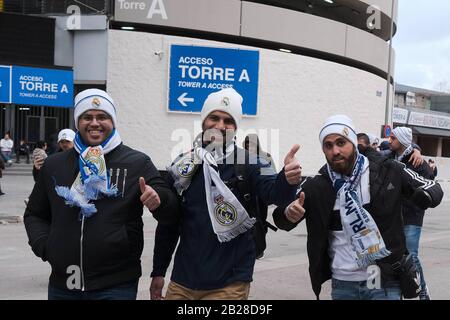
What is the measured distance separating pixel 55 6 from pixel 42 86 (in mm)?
3505

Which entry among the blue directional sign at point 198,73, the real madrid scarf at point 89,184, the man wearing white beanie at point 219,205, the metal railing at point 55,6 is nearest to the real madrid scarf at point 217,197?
the man wearing white beanie at point 219,205

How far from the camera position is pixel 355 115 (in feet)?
93.0

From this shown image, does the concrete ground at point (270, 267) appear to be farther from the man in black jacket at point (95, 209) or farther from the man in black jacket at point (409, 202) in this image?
the man in black jacket at point (95, 209)

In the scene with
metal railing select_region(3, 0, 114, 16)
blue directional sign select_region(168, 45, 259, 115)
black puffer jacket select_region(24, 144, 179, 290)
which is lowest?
black puffer jacket select_region(24, 144, 179, 290)

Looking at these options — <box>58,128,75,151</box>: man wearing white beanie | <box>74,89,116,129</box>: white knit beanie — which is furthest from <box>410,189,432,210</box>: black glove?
<box>58,128,75,151</box>: man wearing white beanie

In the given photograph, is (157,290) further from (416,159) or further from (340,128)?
(416,159)

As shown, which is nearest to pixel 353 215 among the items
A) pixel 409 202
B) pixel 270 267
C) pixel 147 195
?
pixel 147 195

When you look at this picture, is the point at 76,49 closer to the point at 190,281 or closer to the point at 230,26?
the point at 230,26

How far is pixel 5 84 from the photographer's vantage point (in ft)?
73.2

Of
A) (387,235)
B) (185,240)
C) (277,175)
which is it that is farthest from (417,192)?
(185,240)

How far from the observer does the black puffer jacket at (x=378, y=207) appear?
3.36 metres

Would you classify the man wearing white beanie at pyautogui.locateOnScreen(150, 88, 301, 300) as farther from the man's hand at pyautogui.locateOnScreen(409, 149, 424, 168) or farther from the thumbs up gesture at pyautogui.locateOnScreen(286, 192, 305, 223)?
the man's hand at pyautogui.locateOnScreen(409, 149, 424, 168)

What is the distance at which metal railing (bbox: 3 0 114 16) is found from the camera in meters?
23.0

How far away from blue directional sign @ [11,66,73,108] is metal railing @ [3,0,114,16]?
8.77 ft
